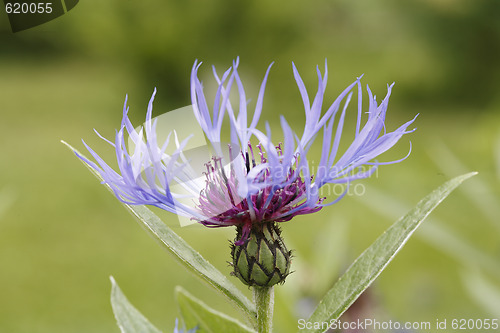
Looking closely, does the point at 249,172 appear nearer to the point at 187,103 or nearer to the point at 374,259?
the point at 374,259

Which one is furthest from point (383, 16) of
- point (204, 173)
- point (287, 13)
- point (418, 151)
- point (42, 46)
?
point (204, 173)

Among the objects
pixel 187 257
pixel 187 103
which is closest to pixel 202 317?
pixel 187 257

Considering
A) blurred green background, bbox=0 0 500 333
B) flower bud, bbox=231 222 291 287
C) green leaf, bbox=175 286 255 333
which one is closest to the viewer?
green leaf, bbox=175 286 255 333

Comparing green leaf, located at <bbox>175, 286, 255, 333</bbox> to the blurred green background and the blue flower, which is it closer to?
the blue flower

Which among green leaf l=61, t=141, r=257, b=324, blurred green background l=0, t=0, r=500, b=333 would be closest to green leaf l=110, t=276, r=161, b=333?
green leaf l=61, t=141, r=257, b=324

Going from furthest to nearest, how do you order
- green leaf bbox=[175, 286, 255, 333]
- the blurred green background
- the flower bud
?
1. the blurred green background
2. the flower bud
3. green leaf bbox=[175, 286, 255, 333]

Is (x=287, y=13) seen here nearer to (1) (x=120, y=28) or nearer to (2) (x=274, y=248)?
(1) (x=120, y=28)
